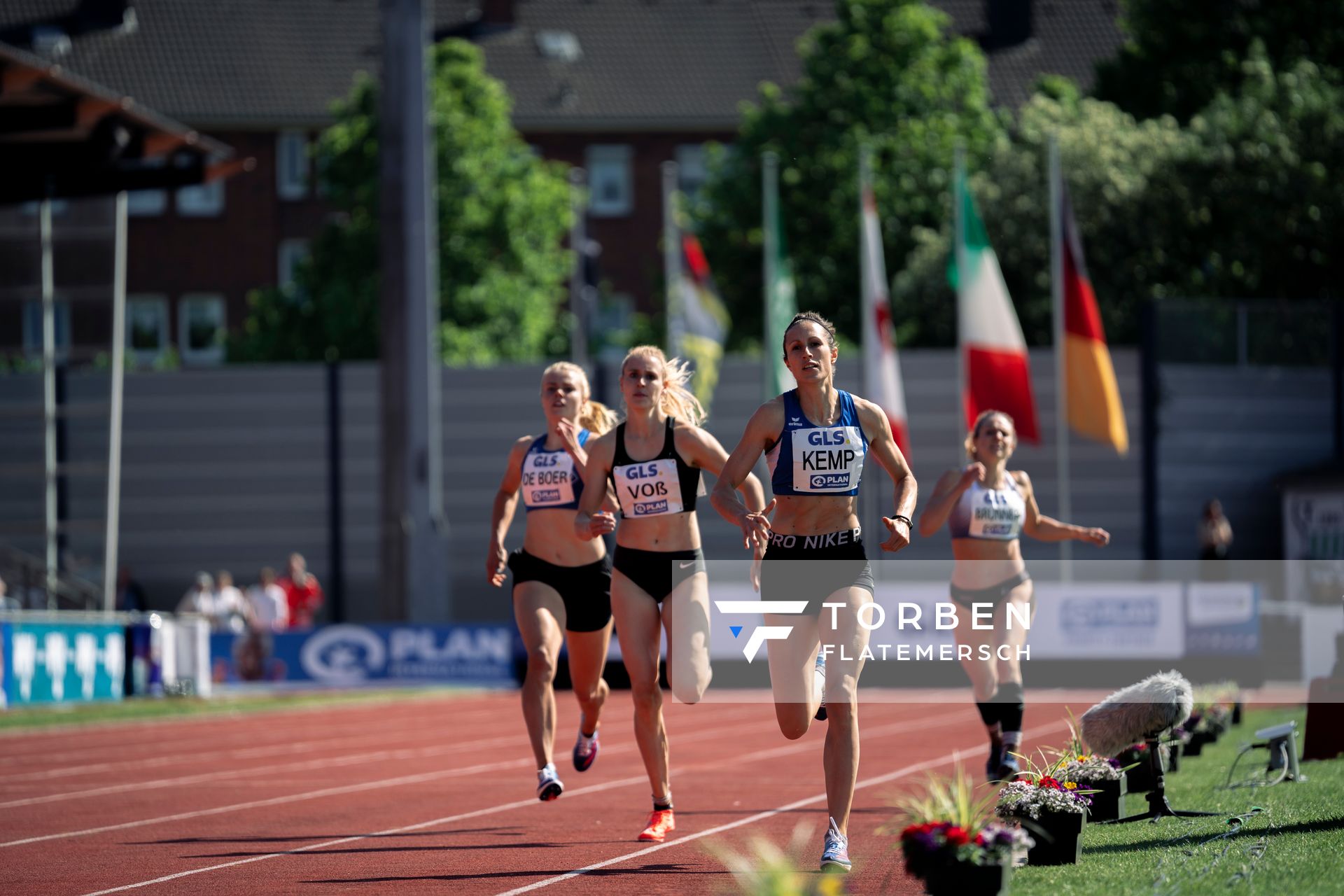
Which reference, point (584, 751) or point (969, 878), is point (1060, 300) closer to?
point (584, 751)

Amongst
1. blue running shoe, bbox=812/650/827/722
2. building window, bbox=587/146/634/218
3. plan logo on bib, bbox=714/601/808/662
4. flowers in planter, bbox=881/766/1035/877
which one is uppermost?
building window, bbox=587/146/634/218

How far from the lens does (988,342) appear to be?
29828 millimetres

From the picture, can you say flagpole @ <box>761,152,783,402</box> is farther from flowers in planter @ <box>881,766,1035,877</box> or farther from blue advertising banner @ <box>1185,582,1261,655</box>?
flowers in planter @ <box>881,766,1035,877</box>

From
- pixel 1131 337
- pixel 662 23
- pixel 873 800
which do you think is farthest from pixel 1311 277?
pixel 873 800

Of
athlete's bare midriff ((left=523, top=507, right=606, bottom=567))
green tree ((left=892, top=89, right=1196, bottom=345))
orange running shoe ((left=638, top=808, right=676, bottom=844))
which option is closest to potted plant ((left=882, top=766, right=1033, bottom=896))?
orange running shoe ((left=638, top=808, right=676, bottom=844))

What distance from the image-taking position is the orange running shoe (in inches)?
387

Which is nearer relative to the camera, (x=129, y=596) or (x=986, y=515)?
(x=986, y=515)

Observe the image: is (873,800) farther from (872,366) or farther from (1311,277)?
(1311,277)

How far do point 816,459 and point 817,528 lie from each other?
0.31 metres

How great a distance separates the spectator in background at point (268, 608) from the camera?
95.8ft

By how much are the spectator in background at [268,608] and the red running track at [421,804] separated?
24.4ft

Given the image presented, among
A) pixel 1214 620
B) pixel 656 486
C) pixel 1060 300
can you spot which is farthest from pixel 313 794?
pixel 1060 300

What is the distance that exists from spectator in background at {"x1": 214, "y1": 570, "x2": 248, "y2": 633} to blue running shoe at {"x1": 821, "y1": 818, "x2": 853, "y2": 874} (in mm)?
22691

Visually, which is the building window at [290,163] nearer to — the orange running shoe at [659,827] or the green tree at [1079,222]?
the green tree at [1079,222]
